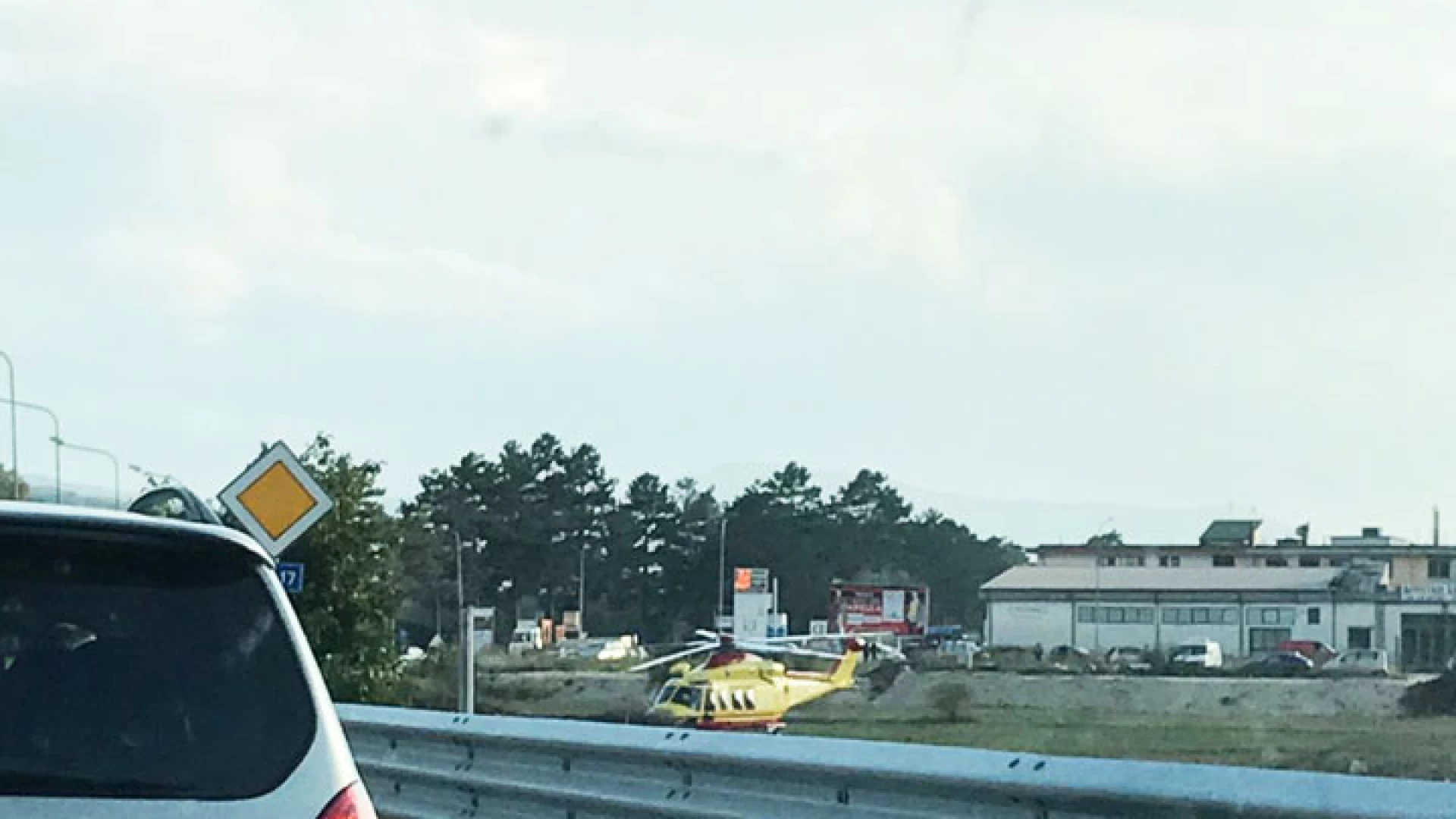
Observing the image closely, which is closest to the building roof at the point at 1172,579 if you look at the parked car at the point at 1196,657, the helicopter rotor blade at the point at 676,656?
the parked car at the point at 1196,657

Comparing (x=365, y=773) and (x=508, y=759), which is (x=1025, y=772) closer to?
(x=508, y=759)

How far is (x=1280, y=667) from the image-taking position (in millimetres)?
18422

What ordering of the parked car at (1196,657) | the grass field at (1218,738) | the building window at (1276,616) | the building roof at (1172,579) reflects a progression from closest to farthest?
the grass field at (1218,738), the parked car at (1196,657), the building window at (1276,616), the building roof at (1172,579)

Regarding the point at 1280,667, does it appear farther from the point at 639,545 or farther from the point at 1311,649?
the point at 639,545

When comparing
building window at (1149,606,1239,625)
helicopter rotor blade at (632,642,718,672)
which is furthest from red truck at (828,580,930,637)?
building window at (1149,606,1239,625)

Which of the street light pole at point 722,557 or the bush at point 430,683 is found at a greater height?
the street light pole at point 722,557

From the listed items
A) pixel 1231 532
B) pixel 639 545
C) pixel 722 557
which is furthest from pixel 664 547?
pixel 1231 532

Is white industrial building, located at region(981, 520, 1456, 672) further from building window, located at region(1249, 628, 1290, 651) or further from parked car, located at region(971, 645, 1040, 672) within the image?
parked car, located at region(971, 645, 1040, 672)

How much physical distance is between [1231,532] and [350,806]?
28270 millimetres

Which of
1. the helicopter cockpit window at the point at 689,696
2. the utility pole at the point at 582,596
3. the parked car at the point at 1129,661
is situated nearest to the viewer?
the parked car at the point at 1129,661

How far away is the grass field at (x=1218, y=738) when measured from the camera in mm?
11164

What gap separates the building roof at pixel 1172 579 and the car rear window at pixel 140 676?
20491 millimetres

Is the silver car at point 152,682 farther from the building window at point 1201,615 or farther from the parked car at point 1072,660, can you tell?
the building window at point 1201,615

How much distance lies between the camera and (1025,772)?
852cm
